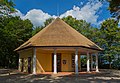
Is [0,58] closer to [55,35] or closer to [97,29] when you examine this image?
[97,29]

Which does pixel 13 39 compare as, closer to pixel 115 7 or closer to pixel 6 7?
pixel 6 7

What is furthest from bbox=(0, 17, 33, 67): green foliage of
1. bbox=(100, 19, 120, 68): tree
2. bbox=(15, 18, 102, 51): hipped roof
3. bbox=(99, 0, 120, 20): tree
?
bbox=(99, 0, 120, 20): tree

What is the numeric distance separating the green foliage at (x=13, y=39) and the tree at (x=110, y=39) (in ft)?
55.3

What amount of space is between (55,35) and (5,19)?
659 centimetres

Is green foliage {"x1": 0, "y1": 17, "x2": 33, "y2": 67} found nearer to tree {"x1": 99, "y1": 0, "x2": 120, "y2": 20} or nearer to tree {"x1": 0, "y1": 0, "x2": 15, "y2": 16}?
tree {"x1": 0, "y1": 0, "x2": 15, "y2": 16}

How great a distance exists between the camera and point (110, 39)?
45812 millimetres

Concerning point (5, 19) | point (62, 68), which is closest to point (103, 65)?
point (62, 68)

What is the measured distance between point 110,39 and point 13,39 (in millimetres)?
19762

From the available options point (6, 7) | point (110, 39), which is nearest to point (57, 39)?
point (6, 7)

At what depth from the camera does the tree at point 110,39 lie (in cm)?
4452

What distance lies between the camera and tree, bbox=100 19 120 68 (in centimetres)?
4452

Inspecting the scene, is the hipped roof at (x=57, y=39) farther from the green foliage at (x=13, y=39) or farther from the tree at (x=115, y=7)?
the green foliage at (x=13, y=39)

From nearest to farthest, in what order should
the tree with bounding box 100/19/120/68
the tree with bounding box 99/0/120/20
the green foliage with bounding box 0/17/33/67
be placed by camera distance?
1. the tree with bounding box 99/0/120/20
2. the tree with bounding box 100/19/120/68
3. the green foliage with bounding box 0/17/33/67

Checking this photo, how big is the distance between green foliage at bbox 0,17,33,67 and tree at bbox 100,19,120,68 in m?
16.9
